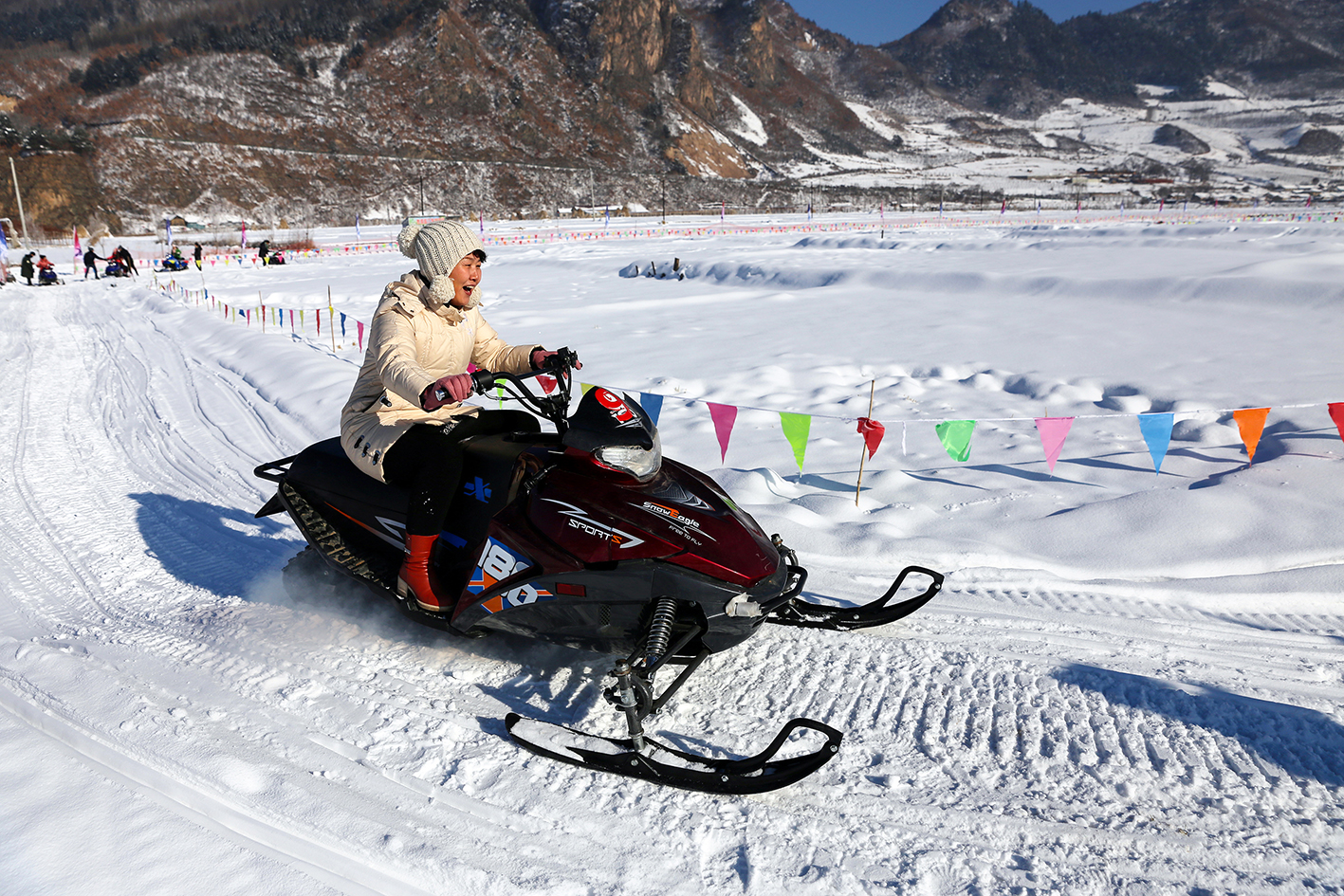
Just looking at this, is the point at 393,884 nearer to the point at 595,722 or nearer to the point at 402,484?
the point at 595,722

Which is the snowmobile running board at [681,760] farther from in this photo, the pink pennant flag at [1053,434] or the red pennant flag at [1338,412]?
the red pennant flag at [1338,412]

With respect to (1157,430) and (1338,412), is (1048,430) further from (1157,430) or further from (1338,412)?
(1338,412)

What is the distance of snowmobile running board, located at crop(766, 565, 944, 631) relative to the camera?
3475 mm

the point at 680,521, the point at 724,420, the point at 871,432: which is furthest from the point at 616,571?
the point at 871,432

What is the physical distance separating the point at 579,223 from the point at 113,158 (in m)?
34.4

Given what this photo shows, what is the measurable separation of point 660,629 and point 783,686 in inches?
27.8

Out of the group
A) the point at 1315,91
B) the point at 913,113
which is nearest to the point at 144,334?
the point at 913,113

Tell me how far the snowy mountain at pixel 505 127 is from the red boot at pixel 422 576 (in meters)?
59.7

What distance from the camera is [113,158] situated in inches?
2136

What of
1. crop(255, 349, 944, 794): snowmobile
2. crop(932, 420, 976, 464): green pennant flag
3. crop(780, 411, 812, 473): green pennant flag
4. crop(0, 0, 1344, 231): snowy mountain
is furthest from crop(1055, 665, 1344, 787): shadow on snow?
crop(0, 0, 1344, 231): snowy mountain

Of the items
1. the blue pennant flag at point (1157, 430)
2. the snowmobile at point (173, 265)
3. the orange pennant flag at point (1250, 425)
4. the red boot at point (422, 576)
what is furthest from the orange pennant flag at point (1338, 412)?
the snowmobile at point (173, 265)

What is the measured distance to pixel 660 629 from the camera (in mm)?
2783

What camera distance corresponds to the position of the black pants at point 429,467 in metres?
3.24

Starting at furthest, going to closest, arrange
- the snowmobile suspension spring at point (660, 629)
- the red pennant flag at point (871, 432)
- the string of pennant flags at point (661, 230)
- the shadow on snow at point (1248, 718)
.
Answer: the string of pennant flags at point (661, 230) < the red pennant flag at point (871, 432) < the snowmobile suspension spring at point (660, 629) < the shadow on snow at point (1248, 718)
